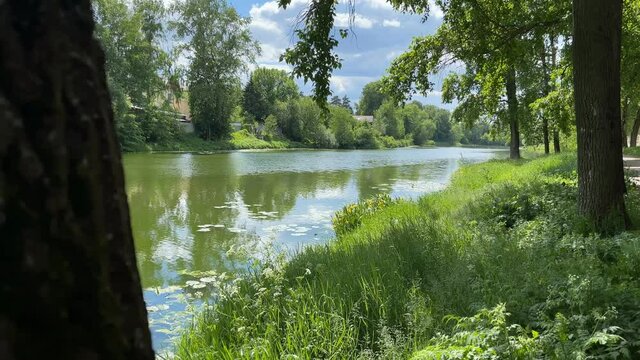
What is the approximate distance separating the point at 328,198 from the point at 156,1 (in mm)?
43579

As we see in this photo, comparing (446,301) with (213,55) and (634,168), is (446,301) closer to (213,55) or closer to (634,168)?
(634,168)

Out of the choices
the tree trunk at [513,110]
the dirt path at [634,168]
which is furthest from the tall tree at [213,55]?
the dirt path at [634,168]

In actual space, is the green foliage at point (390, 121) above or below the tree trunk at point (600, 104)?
above

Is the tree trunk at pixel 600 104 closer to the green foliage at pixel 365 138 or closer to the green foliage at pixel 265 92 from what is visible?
the green foliage at pixel 265 92

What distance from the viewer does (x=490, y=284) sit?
14.6ft

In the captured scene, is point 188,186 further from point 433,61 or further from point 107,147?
point 107,147

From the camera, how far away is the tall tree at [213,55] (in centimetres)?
5212

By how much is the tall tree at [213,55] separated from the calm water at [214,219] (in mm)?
29481

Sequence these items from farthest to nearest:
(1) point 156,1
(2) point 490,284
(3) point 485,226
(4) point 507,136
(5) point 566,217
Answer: (1) point 156,1 < (4) point 507,136 < (3) point 485,226 < (5) point 566,217 < (2) point 490,284

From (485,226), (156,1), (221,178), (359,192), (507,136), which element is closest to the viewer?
(485,226)

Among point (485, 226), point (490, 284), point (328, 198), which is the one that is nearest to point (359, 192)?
point (328, 198)

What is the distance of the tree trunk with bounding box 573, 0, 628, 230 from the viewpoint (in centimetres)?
643

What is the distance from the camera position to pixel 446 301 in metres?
4.39

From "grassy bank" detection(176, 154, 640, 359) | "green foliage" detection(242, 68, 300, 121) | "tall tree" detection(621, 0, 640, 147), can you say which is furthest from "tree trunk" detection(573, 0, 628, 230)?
"green foliage" detection(242, 68, 300, 121)
